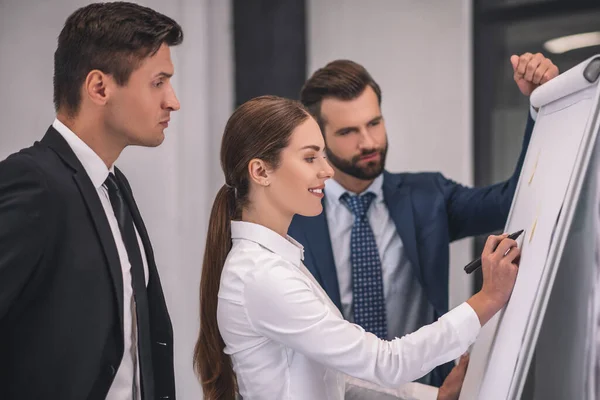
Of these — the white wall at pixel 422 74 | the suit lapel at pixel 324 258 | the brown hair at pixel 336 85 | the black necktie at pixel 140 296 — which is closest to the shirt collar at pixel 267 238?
the black necktie at pixel 140 296

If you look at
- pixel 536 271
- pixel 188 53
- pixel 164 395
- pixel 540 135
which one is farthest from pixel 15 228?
pixel 188 53

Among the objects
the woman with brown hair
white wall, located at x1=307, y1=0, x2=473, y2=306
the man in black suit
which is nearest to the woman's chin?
the woman with brown hair

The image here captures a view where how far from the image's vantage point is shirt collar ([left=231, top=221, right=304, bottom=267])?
4.59ft

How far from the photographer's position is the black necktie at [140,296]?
138cm

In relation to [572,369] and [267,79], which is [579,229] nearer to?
[572,369]

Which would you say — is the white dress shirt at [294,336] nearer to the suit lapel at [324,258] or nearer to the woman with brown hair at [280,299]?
the woman with brown hair at [280,299]

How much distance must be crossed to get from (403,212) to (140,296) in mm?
915

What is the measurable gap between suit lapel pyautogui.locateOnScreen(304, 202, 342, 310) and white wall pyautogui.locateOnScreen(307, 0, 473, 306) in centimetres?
107

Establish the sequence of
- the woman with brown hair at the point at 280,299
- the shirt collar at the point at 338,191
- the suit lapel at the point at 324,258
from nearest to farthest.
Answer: the woman with brown hair at the point at 280,299
the suit lapel at the point at 324,258
the shirt collar at the point at 338,191

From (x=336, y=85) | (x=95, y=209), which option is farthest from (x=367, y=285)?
(x=95, y=209)

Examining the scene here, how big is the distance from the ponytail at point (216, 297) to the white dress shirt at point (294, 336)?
9 centimetres

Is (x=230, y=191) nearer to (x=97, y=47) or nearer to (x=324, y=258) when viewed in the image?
(x=97, y=47)

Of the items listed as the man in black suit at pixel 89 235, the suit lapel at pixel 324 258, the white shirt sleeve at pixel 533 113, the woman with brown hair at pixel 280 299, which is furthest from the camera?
the suit lapel at pixel 324 258

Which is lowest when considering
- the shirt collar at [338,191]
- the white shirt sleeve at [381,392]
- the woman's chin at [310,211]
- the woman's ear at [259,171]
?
the white shirt sleeve at [381,392]
